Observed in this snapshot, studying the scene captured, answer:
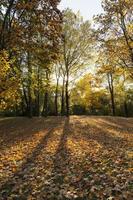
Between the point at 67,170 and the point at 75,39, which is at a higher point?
the point at 75,39

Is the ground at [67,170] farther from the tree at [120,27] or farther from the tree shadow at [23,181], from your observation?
the tree at [120,27]

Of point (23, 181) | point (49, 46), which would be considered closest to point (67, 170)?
point (23, 181)

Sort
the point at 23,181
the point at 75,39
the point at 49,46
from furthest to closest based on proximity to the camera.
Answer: the point at 75,39 < the point at 49,46 < the point at 23,181

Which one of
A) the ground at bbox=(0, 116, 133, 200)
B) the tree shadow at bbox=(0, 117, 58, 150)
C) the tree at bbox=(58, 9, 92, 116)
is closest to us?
the ground at bbox=(0, 116, 133, 200)

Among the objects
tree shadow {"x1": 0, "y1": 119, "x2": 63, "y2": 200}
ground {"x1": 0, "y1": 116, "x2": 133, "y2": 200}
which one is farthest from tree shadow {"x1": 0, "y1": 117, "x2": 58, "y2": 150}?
tree shadow {"x1": 0, "y1": 119, "x2": 63, "y2": 200}

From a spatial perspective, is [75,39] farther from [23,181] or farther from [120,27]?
[23,181]

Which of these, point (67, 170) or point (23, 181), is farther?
point (67, 170)

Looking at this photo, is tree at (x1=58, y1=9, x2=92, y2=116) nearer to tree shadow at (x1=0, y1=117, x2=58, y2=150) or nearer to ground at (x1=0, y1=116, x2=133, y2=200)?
tree shadow at (x1=0, y1=117, x2=58, y2=150)

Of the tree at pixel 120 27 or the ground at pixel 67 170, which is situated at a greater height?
the tree at pixel 120 27

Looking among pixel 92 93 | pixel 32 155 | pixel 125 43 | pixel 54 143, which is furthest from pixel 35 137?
pixel 92 93

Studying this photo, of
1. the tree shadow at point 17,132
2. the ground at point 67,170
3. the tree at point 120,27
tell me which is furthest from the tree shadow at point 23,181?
the tree at point 120,27

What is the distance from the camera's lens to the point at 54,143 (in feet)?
50.9

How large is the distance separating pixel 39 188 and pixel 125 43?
66.3 ft

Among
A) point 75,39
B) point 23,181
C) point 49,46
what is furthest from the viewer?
point 75,39
